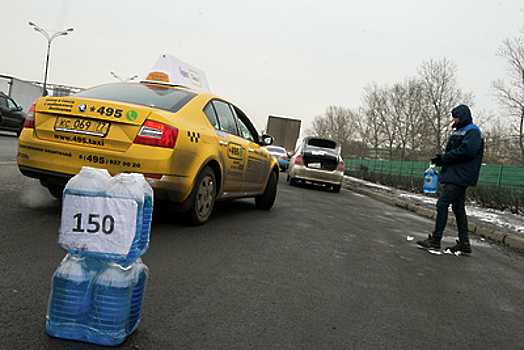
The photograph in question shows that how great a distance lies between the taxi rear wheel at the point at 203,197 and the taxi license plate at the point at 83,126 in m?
1.14

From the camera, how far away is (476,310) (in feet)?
11.6

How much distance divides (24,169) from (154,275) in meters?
2.26

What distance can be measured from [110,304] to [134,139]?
2423 millimetres

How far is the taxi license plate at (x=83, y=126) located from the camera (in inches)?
169

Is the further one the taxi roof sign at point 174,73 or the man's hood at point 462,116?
the taxi roof sign at point 174,73

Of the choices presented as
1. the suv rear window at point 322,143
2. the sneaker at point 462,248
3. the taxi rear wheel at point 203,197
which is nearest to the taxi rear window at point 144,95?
the taxi rear wheel at point 203,197

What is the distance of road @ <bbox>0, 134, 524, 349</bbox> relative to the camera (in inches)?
97.9

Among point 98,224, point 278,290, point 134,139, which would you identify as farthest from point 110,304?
point 134,139

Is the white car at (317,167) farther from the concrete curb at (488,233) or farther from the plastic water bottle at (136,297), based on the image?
the plastic water bottle at (136,297)

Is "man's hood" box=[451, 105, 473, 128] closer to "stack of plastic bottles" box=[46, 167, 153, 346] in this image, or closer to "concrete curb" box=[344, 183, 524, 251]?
"concrete curb" box=[344, 183, 524, 251]

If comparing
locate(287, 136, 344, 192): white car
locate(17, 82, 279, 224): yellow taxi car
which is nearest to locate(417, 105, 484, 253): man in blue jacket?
locate(17, 82, 279, 224): yellow taxi car

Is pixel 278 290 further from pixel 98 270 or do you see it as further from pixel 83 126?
pixel 83 126

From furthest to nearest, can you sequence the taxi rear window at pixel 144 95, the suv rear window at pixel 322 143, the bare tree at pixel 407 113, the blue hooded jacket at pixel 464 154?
the bare tree at pixel 407 113
the suv rear window at pixel 322 143
the blue hooded jacket at pixel 464 154
the taxi rear window at pixel 144 95

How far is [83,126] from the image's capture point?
4.33 m
